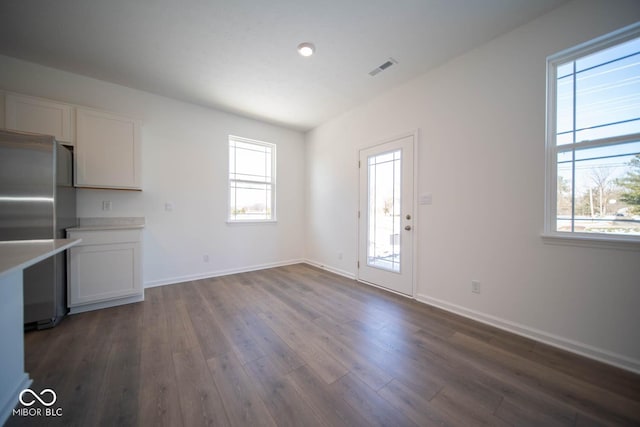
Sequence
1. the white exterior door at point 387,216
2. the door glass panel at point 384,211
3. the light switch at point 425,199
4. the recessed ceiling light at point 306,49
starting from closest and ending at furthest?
the recessed ceiling light at point 306,49 → the light switch at point 425,199 → the white exterior door at point 387,216 → the door glass panel at point 384,211

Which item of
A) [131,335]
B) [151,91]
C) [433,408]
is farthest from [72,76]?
[433,408]

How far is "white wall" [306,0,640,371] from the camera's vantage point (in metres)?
1.71

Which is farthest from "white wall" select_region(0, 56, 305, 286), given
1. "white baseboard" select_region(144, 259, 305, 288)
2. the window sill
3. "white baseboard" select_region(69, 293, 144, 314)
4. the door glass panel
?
the window sill

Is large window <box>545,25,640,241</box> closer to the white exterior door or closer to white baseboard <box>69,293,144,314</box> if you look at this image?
the white exterior door

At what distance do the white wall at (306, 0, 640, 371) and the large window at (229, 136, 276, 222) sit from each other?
8.10 ft

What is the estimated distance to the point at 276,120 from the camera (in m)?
4.26

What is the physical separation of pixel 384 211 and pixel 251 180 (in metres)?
2.55

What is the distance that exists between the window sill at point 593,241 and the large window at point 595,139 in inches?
0.8

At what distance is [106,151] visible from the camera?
276cm

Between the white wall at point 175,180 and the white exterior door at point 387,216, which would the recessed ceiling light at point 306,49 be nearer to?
the white exterior door at point 387,216

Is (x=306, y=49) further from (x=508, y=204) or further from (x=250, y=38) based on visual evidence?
(x=508, y=204)

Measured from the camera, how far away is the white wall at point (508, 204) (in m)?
1.71
